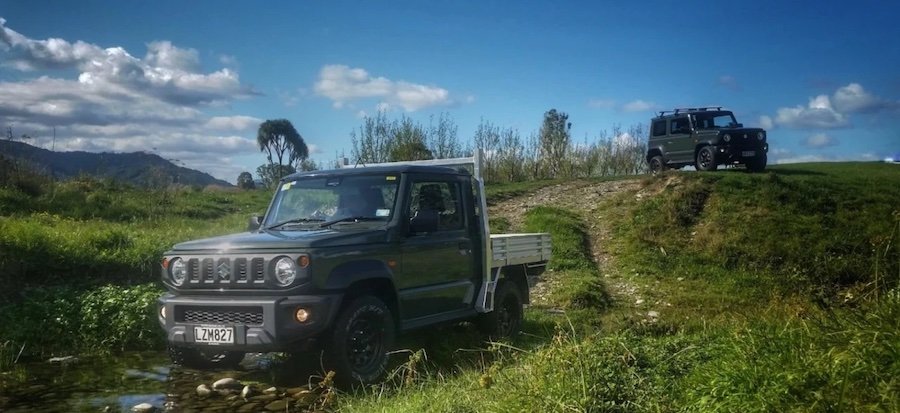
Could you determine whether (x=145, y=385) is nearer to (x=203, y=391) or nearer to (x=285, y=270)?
(x=203, y=391)

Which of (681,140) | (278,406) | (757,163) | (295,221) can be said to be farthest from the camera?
(681,140)

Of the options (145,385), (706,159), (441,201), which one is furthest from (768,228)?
(145,385)

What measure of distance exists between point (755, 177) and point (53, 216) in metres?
17.1

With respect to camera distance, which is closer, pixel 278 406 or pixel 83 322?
pixel 278 406

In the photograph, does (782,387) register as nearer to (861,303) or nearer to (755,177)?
(861,303)

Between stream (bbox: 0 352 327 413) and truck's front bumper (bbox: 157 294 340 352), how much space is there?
47 centimetres

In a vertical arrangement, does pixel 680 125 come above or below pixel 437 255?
above

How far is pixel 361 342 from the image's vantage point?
6930mm

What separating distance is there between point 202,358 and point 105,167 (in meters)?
15.3

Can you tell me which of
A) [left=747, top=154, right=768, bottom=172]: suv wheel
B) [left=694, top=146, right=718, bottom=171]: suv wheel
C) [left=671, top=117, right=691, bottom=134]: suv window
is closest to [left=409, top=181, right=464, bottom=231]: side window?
[left=694, top=146, right=718, bottom=171]: suv wheel

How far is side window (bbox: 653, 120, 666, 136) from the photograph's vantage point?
2486 centimetres

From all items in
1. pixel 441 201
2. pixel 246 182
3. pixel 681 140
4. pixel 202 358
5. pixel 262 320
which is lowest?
pixel 202 358

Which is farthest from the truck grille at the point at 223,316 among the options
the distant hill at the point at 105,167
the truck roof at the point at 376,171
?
the distant hill at the point at 105,167

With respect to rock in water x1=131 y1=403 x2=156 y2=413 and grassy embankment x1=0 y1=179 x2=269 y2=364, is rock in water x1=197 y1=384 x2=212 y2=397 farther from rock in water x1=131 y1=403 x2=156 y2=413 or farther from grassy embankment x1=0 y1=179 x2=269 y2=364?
grassy embankment x1=0 y1=179 x2=269 y2=364
